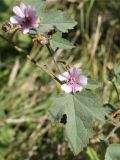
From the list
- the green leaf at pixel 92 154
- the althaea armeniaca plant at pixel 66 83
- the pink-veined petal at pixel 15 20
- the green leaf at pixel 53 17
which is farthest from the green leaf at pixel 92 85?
the green leaf at pixel 92 154

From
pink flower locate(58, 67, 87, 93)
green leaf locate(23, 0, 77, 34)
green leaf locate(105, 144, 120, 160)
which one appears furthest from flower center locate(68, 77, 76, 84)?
green leaf locate(105, 144, 120, 160)

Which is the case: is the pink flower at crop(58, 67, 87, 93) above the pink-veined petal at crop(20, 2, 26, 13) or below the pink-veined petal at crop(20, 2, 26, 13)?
below

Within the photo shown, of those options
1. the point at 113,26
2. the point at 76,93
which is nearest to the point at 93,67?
the point at 113,26

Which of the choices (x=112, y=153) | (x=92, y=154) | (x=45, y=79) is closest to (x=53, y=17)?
(x=112, y=153)

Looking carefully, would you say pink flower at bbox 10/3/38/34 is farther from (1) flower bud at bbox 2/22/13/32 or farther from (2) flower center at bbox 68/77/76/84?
(2) flower center at bbox 68/77/76/84

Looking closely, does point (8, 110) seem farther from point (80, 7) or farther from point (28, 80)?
point (80, 7)

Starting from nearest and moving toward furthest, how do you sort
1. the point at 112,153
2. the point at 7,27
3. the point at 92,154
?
the point at 7,27, the point at 112,153, the point at 92,154

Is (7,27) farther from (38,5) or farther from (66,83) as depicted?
(66,83)

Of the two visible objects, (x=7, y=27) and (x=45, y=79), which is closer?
(x=7, y=27)
